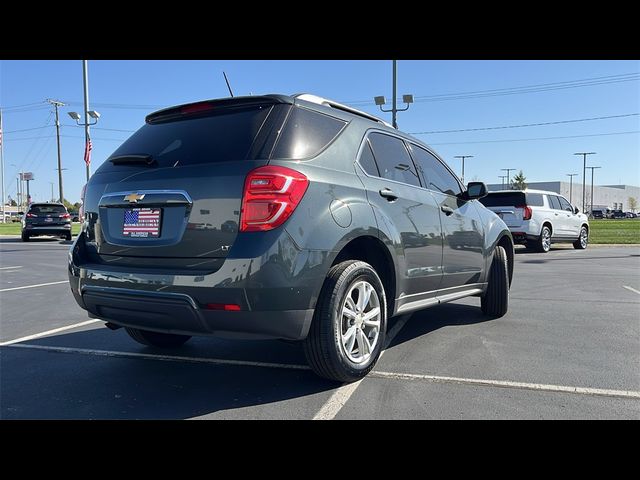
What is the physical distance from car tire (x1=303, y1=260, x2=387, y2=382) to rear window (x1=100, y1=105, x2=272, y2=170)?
101 centimetres

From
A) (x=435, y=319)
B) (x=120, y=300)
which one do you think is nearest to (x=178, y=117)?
(x=120, y=300)

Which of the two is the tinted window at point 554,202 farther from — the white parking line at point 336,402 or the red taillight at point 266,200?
the red taillight at point 266,200

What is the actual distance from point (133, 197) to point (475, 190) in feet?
11.2

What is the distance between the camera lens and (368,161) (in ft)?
12.4

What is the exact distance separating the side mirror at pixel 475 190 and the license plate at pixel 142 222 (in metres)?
3.29

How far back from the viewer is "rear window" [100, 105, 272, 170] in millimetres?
3150

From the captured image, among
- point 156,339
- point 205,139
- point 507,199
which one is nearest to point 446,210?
point 205,139

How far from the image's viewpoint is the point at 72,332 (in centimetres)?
503

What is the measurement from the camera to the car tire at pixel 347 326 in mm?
3127

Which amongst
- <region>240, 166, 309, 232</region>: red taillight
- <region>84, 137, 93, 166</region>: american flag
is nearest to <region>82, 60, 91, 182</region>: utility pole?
<region>84, 137, 93, 166</region>: american flag

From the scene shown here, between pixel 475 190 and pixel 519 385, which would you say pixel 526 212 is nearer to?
pixel 475 190

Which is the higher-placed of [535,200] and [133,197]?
[535,200]
